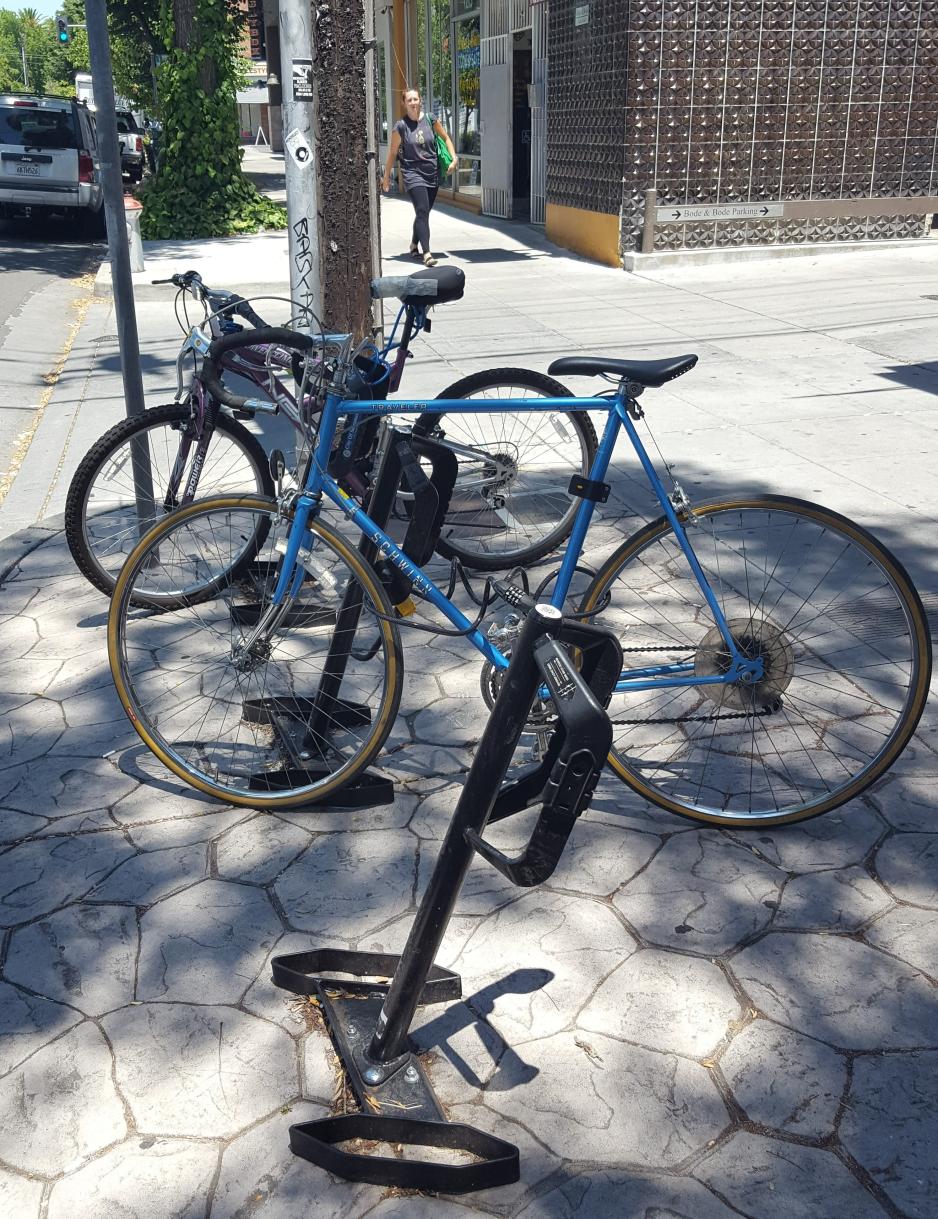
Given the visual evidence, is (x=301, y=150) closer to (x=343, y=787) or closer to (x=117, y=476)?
(x=117, y=476)

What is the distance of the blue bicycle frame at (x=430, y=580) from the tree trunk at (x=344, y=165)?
1.94 m

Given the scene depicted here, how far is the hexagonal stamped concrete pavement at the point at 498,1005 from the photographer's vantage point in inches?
98.0

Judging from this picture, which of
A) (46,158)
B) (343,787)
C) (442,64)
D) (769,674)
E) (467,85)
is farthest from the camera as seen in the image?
(442,64)

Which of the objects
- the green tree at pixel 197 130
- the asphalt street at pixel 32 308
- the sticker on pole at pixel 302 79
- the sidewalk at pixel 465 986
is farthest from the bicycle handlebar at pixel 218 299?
the green tree at pixel 197 130

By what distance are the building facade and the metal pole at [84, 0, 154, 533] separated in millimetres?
10822

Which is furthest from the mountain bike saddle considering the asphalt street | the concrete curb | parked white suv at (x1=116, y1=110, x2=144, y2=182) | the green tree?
parked white suv at (x1=116, y1=110, x2=144, y2=182)

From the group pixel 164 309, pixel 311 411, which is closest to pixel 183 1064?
pixel 311 411

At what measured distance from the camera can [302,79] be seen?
5.02m

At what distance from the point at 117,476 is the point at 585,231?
491 inches

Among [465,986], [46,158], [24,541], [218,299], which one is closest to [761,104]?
[46,158]

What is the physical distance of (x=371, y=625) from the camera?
11.9ft

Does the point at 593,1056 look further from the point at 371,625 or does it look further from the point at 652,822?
the point at 371,625

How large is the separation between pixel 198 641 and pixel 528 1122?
2.56 meters

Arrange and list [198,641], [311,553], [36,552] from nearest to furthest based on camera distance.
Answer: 1. [311,553]
2. [198,641]
3. [36,552]
